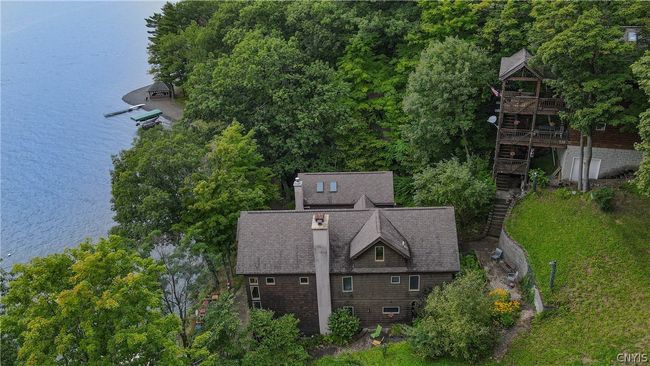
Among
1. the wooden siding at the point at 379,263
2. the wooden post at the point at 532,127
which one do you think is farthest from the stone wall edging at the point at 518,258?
the wooden siding at the point at 379,263

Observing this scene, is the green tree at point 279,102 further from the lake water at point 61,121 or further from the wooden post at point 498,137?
the lake water at point 61,121

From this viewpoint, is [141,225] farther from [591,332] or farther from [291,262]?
[591,332]

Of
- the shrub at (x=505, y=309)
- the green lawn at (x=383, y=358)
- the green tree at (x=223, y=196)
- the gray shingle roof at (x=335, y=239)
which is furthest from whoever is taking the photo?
the green tree at (x=223, y=196)

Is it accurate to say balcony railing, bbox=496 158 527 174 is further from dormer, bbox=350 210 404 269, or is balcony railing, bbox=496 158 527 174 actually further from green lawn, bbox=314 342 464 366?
green lawn, bbox=314 342 464 366

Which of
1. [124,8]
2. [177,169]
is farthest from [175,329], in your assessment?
[124,8]

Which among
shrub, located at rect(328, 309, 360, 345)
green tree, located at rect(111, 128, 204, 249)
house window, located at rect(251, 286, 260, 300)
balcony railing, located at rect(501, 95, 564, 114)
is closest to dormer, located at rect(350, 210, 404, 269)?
shrub, located at rect(328, 309, 360, 345)

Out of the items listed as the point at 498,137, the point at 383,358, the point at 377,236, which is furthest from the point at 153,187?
the point at 498,137
